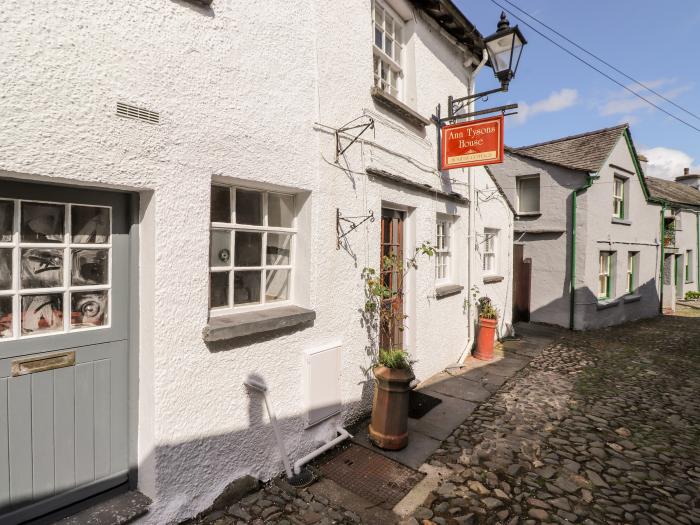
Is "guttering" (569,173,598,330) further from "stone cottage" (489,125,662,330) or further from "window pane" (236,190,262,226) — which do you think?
"window pane" (236,190,262,226)

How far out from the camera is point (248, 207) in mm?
3668

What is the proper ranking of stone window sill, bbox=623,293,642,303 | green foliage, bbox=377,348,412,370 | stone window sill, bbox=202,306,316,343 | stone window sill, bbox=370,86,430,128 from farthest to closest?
stone window sill, bbox=623,293,642,303 → stone window sill, bbox=370,86,430,128 → green foliage, bbox=377,348,412,370 → stone window sill, bbox=202,306,316,343

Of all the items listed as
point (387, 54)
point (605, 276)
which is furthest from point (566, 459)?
point (605, 276)

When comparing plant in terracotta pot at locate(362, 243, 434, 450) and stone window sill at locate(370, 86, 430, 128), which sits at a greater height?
stone window sill at locate(370, 86, 430, 128)

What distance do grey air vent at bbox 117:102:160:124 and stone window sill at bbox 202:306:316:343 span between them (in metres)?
1.57

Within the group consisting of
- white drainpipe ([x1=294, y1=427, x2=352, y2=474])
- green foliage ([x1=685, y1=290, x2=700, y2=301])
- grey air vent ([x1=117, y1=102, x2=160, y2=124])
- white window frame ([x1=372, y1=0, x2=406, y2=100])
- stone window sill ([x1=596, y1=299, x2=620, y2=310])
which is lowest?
white drainpipe ([x1=294, y1=427, x2=352, y2=474])

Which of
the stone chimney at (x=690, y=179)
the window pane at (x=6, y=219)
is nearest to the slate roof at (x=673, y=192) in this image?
the stone chimney at (x=690, y=179)

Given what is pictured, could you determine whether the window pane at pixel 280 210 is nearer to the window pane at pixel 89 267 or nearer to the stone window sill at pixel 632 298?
the window pane at pixel 89 267

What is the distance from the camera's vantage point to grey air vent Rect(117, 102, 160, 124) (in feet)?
8.46

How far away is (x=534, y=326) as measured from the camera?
11367 mm

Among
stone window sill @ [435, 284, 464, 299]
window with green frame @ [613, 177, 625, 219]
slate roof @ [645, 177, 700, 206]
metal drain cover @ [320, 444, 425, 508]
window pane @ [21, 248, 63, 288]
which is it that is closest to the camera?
window pane @ [21, 248, 63, 288]

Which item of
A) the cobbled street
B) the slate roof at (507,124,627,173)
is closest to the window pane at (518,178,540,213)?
the slate roof at (507,124,627,173)

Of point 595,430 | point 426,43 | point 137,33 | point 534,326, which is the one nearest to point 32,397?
point 137,33

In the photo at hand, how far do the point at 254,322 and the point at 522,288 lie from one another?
10483mm
